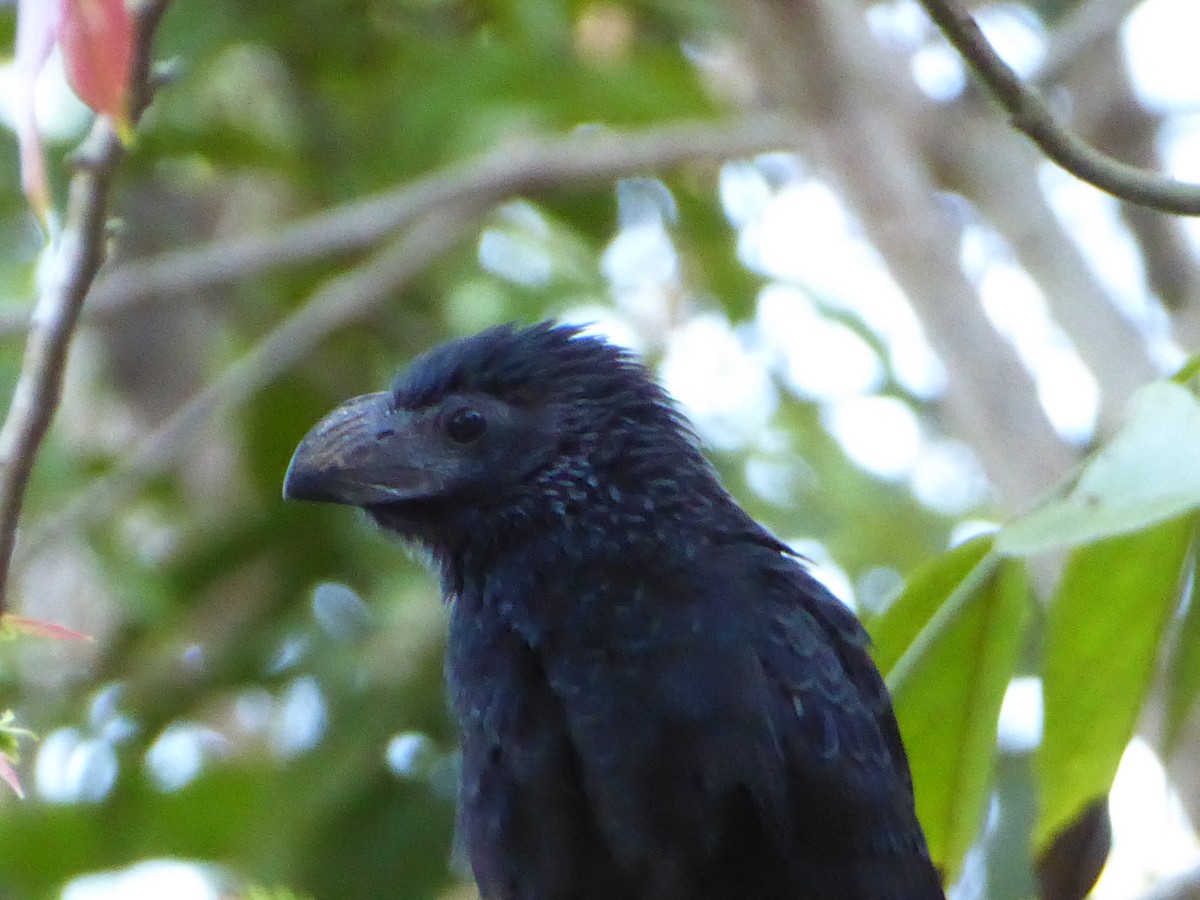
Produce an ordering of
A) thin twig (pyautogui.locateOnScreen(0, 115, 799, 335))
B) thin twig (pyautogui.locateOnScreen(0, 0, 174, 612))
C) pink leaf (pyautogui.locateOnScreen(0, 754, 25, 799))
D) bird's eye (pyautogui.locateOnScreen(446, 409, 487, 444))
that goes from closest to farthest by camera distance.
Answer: pink leaf (pyautogui.locateOnScreen(0, 754, 25, 799)) < thin twig (pyautogui.locateOnScreen(0, 0, 174, 612)) < bird's eye (pyautogui.locateOnScreen(446, 409, 487, 444)) < thin twig (pyautogui.locateOnScreen(0, 115, 799, 335))

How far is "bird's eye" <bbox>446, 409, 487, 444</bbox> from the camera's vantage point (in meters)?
2.80

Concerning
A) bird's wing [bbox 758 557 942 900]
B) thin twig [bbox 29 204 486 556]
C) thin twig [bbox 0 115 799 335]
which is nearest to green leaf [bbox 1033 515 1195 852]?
bird's wing [bbox 758 557 942 900]

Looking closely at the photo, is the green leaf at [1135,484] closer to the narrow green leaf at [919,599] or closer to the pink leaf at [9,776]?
the narrow green leaf at [919,599]

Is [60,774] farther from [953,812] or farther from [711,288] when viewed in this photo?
[953,812]

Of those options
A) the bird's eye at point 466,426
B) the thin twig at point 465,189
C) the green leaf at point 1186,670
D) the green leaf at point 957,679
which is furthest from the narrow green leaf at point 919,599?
the thin twig at point 465,189

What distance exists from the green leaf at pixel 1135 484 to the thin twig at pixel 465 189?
2.67 m

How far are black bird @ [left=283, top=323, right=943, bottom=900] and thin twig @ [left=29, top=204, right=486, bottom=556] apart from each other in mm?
1422

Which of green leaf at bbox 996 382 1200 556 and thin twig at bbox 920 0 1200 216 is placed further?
thin twig at bbox 920 0 1200 216

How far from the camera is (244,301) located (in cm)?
546

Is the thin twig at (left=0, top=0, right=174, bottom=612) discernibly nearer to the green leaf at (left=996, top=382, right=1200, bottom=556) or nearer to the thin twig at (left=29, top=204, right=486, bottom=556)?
the green leaf at (left=996, top=382, right=1200, bottom=556)

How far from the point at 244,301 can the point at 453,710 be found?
311 cm

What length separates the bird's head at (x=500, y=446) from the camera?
8.87 ft

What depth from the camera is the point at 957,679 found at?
90.2 inches

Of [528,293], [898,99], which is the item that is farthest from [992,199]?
[528,293]
